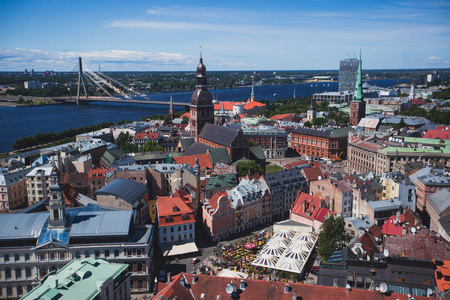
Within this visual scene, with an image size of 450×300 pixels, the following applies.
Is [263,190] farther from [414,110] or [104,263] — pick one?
[414,110]

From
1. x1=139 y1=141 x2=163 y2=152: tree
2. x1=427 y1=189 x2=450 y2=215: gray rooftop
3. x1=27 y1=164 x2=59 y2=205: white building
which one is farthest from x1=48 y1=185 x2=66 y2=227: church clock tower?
x1=139 y1=141 x2=163 y2=152: tree

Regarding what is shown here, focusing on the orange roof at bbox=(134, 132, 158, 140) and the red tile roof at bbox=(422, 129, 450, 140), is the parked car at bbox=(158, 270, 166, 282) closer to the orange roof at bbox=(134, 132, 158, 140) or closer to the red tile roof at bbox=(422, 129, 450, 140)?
the orange roof at bbox=(134, 132, 158, 140)

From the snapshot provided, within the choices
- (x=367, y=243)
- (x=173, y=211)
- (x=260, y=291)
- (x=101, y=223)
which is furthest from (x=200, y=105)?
(x=260, y=291)

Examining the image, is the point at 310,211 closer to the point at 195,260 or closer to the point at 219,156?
the point at 195,260

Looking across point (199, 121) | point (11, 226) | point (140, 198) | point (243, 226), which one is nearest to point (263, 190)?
point (243, 226)

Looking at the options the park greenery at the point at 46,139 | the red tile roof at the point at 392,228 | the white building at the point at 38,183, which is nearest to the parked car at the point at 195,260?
the red tile roof at the point at 392,228

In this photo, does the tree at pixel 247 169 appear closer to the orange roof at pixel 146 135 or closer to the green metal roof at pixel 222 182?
the green metal roof at pixel 222 182
